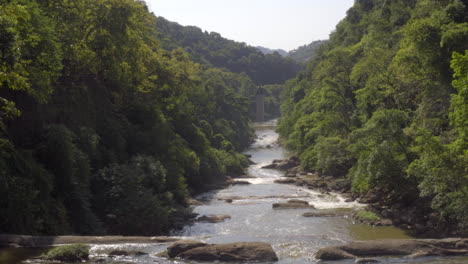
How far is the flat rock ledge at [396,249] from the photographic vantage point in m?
19.7

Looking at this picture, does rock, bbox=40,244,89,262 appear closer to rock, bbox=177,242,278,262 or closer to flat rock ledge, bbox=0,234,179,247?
flat rock ledge, bbox=0,234,179,247

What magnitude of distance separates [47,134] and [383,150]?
20.1 meters

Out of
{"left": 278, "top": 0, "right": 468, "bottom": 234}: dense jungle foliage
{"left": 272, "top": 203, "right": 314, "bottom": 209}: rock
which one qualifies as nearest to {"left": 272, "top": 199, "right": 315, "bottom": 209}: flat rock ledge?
{"left": 272, "top": 203, "right": 314, "bottom": 209}: rock

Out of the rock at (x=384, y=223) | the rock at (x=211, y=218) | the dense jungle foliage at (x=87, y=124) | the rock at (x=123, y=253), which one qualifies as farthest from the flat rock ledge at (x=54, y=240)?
the rock at (x=384, y=223)

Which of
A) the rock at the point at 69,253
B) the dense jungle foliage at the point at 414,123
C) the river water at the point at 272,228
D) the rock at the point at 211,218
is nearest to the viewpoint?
the rock at the point at 69,253

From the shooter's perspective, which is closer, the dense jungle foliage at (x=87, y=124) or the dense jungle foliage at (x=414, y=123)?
the dense jungle foliage at (x=87, y=124)

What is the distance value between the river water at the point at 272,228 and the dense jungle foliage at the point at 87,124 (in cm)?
312

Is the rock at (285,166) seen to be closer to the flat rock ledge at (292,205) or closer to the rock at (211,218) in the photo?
the flat rock ledge at (292,205)

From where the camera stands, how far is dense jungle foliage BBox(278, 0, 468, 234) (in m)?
24.8

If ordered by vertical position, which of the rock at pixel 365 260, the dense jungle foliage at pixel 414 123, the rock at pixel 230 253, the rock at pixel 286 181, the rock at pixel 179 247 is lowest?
the rock at pixel 286 181

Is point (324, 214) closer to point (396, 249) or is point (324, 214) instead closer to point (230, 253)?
point (396, 249)

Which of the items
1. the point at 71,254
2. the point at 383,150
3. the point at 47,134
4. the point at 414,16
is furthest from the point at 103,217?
the point at 414,16

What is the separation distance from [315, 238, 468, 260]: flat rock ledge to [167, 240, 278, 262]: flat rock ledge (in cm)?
223

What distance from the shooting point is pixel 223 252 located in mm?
19391
